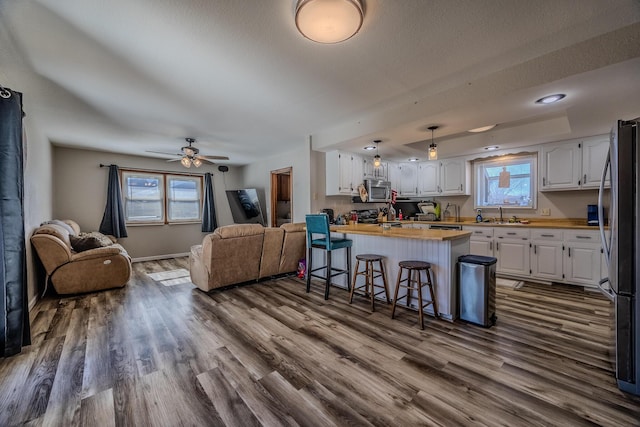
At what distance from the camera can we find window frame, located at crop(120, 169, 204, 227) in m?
6.01

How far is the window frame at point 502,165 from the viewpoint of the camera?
4488 mm

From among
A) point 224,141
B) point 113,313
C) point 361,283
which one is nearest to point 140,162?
point 224,141

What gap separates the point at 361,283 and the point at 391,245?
0.72m

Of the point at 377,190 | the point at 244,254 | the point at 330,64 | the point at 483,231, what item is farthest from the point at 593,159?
the point at 244,254

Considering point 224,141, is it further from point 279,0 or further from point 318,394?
point 318,394

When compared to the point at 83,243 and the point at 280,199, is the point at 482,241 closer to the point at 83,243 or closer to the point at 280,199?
the point at 280,199

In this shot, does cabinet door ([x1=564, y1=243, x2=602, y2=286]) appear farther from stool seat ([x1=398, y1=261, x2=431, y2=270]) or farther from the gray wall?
the gray wall

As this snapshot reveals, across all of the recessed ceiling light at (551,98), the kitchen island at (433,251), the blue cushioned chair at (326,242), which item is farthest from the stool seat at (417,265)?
the recessed ceiling light at (551,98)

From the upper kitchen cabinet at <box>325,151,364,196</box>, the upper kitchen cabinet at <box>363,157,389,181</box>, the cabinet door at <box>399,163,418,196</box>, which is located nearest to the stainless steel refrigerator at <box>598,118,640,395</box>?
the upper kitchen cabinet at <box>325,151,364,196</box>

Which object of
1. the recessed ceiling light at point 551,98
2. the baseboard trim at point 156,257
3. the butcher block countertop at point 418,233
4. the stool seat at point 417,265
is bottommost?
the baseboard trim at point 156,257

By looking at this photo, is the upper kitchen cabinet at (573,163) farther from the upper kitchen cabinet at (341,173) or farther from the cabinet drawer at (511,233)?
the upper kitchen cabinet at (341,173)

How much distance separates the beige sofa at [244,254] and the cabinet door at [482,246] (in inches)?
116

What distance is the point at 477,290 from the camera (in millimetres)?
2564

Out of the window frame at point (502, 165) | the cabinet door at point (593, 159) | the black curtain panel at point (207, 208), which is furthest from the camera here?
the black curtain panel at point (207, 208)
